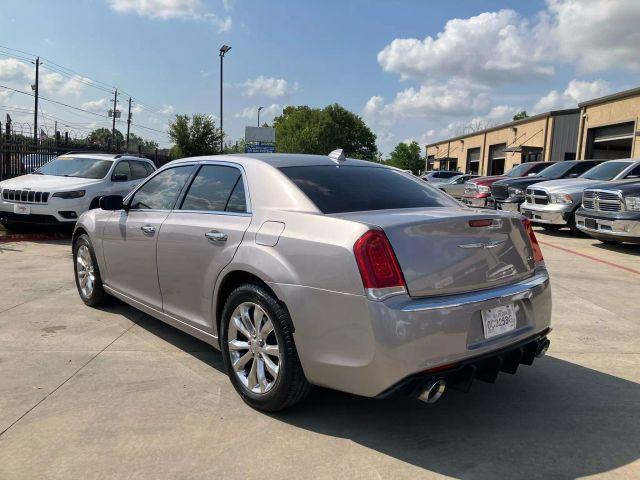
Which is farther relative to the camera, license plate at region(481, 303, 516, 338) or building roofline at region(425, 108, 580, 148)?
building roofline at region(425, 108, 580, 148)

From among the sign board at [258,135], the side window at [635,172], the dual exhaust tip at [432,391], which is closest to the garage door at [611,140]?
the side window at [635,172]

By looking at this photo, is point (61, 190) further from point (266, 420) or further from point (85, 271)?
point (266, 420)

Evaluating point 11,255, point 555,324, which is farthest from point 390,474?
point 11,255

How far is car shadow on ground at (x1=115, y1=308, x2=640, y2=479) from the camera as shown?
2822 millimetres

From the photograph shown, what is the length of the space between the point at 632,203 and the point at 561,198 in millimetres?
2605

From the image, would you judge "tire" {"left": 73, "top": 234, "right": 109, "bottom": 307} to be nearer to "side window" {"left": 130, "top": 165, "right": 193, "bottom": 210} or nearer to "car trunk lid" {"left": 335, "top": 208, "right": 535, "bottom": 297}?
"side window" {"left": 130, "top": 165, "right": 193, "bottom": 210}

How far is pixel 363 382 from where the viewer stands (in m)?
2.80

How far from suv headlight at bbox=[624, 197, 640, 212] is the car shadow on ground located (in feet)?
22.1

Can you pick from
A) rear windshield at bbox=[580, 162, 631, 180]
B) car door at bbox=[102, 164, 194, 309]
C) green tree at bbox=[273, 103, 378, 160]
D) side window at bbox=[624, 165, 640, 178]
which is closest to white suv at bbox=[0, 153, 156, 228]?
car door at bbox=[102, 164, 194, 309]

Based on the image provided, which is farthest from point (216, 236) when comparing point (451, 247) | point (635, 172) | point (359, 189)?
point (635, 172)

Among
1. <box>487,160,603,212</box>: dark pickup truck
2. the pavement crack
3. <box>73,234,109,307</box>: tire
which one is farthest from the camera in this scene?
<box>487,160,603,212</box>: dark pickup truck

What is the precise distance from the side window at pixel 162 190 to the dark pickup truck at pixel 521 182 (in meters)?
11.6

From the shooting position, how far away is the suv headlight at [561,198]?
→ 12148 millimetres

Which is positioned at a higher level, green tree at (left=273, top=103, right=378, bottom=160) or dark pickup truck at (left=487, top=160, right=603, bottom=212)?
green tree at (left=273, top=103, right=378, bottom=160)
